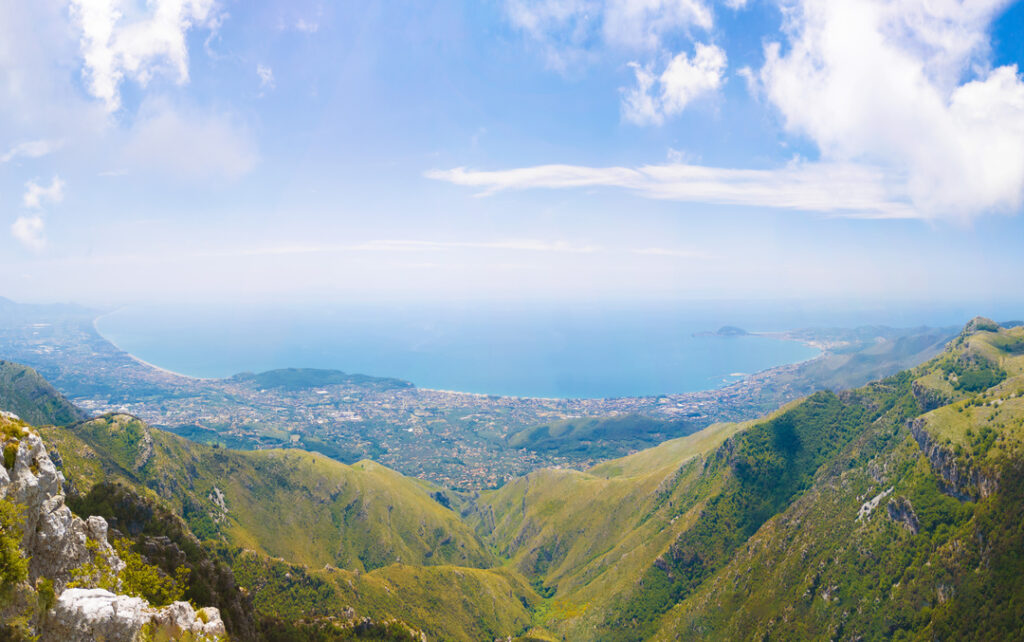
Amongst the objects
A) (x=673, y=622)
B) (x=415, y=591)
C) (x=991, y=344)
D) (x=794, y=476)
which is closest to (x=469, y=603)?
(x=415, y=591)

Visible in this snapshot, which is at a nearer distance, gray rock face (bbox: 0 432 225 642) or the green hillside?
gray rock face (bbox: 0 432 225 642)

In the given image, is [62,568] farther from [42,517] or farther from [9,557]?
[9,557]

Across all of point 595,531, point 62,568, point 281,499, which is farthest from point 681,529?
point 62,568

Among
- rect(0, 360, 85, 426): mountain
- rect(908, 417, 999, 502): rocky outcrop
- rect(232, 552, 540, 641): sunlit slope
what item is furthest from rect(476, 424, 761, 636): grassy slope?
rect(0, 360, 85, 426): mountain

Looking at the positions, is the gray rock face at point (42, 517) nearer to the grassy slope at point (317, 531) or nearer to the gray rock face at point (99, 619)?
the gray rock face at point (99, 619)

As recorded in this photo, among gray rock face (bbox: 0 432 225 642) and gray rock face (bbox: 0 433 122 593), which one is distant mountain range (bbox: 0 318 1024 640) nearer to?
gray rock face (bbox: 0 432 225 642)

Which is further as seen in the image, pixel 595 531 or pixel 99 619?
pixel 595 531
